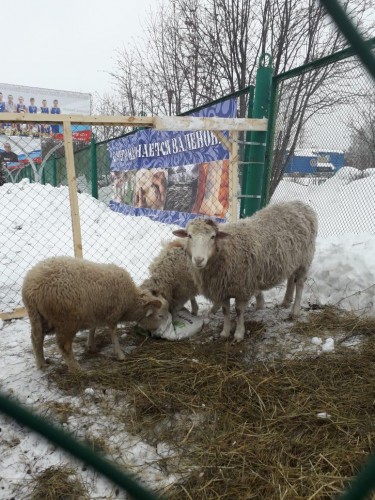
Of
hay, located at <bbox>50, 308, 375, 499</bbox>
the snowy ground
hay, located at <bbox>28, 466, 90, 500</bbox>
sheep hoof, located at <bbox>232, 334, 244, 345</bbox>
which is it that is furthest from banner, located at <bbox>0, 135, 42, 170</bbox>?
hay, located at <bbox>28, 466, 90, 500</bbox>

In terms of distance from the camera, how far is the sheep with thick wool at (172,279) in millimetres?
4289

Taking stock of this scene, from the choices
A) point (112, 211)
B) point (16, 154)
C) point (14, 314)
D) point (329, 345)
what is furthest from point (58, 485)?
point (16, 154)

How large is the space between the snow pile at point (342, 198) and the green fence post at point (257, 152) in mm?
786

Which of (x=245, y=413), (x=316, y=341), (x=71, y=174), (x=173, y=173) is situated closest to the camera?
(x=245, y=413)

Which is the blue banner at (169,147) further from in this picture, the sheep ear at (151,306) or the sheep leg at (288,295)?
the sheep ear at (151,306)

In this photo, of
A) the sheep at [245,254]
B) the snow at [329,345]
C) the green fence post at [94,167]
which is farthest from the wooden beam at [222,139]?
the green fence post at [94,167]

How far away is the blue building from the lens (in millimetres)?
5105

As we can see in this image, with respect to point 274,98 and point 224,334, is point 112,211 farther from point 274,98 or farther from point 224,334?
point 224,334

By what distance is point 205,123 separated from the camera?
172 inches

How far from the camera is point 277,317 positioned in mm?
4414

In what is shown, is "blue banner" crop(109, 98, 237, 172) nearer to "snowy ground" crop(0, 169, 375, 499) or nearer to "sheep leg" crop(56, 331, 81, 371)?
"snowy ground" crop(0, 169, 375, 499)

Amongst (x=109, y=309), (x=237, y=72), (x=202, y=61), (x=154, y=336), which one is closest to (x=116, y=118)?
(x=109, y=309)

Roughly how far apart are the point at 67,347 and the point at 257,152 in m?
3.25

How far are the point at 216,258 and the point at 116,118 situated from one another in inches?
71.5
